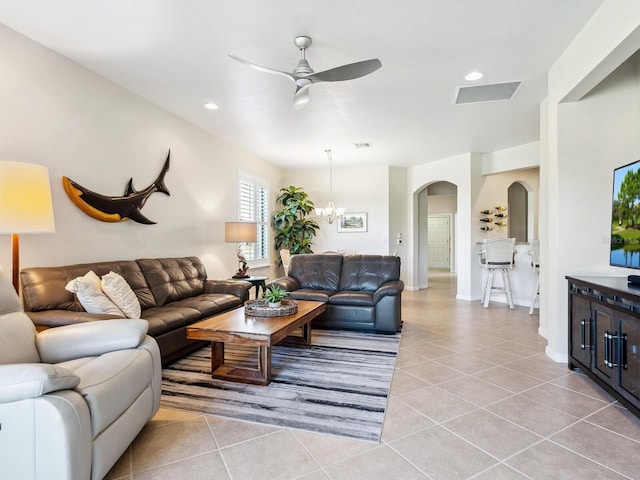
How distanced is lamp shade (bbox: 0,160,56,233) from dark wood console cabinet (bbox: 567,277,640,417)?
380 centimetres

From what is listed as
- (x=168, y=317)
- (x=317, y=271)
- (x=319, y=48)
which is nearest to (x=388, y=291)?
Result: (x=317, y=271)

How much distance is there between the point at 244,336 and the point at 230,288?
170cm

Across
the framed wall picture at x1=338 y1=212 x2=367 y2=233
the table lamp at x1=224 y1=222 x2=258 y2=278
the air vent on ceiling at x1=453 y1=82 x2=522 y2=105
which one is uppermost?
the air vent on ceiling at x1=453 y1=82 x2=522 y2=105

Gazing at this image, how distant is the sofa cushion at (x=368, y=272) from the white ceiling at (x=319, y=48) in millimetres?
1930

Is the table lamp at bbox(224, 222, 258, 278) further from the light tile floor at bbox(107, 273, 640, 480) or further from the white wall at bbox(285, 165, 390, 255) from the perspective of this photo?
the white wall at bbox(285, 165, 390, 255)

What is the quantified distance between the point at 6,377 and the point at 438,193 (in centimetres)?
1004

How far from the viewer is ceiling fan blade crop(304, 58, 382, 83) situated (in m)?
2.49

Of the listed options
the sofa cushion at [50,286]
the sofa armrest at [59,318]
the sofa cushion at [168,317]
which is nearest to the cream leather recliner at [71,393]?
the sofa armrest at [59,318]

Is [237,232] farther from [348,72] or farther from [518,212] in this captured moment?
[518,212]

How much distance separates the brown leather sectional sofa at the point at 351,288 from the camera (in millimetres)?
4164

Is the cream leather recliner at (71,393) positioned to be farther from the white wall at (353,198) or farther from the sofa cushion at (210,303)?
the white wall at (353,198)

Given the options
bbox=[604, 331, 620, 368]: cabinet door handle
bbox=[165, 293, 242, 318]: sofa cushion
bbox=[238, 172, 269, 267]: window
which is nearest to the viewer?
bbox=[604, 331, 620, 368]: cabinet door handle

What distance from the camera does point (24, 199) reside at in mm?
2217

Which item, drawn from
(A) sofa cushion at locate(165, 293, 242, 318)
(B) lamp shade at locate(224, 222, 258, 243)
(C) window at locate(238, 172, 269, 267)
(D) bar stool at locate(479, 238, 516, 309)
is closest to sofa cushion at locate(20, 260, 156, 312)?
(A) sofa cushion at locate(165, 293, 242, 318)
